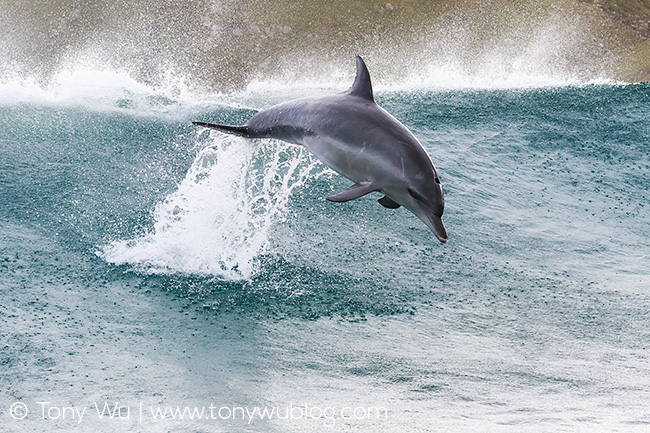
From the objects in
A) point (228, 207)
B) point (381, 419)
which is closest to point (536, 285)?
point (381, 419)

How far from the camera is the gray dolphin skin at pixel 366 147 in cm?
535

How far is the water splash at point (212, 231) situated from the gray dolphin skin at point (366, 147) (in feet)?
7.45

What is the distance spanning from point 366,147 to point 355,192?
59 centimetres

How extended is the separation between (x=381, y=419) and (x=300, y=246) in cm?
381

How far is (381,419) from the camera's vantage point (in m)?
6.50

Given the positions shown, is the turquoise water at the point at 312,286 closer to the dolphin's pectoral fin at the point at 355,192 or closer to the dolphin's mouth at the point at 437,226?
the dolphin's mouth at the point at 437,226

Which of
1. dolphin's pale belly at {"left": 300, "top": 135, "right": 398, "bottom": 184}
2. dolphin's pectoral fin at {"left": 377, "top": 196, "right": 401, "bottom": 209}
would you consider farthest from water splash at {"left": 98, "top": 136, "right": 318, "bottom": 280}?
dolphin's pectoral fin at {"left": 377, "top": 196, "right": 401, "bottom": 209}

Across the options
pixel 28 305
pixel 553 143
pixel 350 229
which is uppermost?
pixel 553 143

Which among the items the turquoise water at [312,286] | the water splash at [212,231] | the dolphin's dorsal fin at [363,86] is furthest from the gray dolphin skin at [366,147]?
the water splash at [212,231]

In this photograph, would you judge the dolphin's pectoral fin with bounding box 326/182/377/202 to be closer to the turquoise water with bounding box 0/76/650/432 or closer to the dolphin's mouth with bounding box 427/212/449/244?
the dolphin's mouth with bounding box 427/212/449/244

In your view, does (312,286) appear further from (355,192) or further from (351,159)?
(355,192)

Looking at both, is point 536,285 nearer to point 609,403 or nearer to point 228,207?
point 609,403

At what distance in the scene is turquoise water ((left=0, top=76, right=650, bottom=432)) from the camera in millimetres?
6945

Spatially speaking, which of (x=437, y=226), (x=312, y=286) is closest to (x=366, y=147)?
(x=437, y=226)
